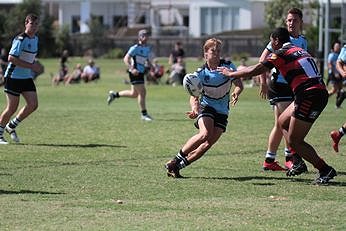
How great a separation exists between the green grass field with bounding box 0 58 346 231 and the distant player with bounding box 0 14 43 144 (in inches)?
27.9

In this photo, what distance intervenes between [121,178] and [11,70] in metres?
5.04

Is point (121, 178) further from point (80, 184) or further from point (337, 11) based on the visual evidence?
point (337, 11)

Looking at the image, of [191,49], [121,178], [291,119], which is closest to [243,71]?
[291,119]

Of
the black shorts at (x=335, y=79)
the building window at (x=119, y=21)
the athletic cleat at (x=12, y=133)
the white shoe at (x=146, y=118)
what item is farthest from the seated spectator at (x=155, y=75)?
the building window at (x=119, y=21)

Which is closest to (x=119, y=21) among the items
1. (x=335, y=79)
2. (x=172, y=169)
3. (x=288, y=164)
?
(x=335, y=79)

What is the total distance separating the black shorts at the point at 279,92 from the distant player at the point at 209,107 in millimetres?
792

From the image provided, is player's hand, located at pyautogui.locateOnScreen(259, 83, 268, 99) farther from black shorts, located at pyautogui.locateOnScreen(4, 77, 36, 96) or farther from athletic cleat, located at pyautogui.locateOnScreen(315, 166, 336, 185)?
black shorts, located at pyautogui.locateOnScreen(4, 77, 36, 96)

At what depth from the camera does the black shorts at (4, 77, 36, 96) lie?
16797 millimetres

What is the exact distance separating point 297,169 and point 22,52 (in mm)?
5823

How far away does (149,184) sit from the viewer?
39.6 feet

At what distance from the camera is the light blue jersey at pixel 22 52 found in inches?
650

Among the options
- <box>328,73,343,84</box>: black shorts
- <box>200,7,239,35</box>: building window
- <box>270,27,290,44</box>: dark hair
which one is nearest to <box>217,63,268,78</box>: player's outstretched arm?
<box>270,27,290,44</box>: dark hair

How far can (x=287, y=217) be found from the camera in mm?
9758

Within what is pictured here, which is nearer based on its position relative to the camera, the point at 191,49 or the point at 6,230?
the point at 6,230
